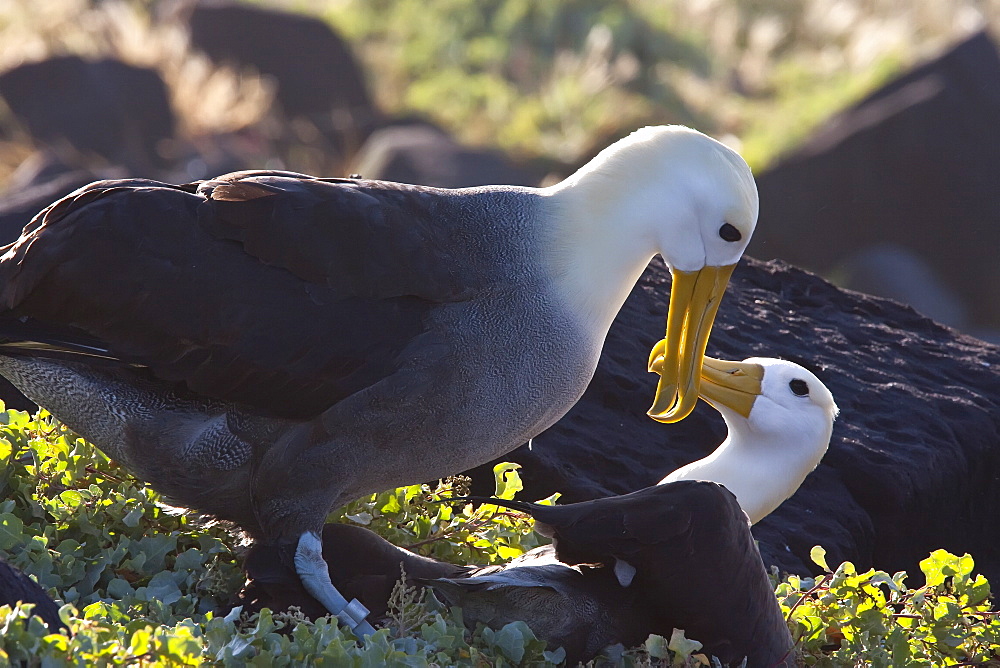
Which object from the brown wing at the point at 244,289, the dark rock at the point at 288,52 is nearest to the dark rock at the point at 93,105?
the dark rock at the point at 288,52

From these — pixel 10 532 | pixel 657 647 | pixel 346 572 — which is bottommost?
pixel 346 572

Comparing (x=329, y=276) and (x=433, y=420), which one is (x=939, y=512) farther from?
(x=329, y=276)

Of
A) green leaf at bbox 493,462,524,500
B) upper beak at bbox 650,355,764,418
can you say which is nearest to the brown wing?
green leaf at bbox 493,462,524,500

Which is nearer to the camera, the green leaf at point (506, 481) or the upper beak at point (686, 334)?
the upper beak at point (686, 334)

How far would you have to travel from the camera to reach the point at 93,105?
1594 cm

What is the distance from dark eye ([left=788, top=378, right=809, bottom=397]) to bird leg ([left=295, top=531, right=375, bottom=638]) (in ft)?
6.46

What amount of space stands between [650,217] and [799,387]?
4.38 ft

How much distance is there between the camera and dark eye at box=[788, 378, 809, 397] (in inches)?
196

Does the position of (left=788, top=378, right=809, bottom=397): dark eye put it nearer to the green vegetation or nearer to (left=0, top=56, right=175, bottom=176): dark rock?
the green vegetation

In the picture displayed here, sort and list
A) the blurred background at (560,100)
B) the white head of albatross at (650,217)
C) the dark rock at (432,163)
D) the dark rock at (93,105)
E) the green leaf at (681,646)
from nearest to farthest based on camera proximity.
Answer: the green leaf at (681,646) < the white head of albatross at (650,217) < the dark rock at (432,163) < the blurred background at (560,100) < the dark rock at (93,105)

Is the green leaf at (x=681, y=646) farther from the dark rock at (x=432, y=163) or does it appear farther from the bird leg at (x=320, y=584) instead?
the dark rock at (x=432, y=163)

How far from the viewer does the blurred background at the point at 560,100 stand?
1403 cm

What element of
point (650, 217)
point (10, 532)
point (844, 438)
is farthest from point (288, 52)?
point (10, 532)

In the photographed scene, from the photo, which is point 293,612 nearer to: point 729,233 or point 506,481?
point 506,481
